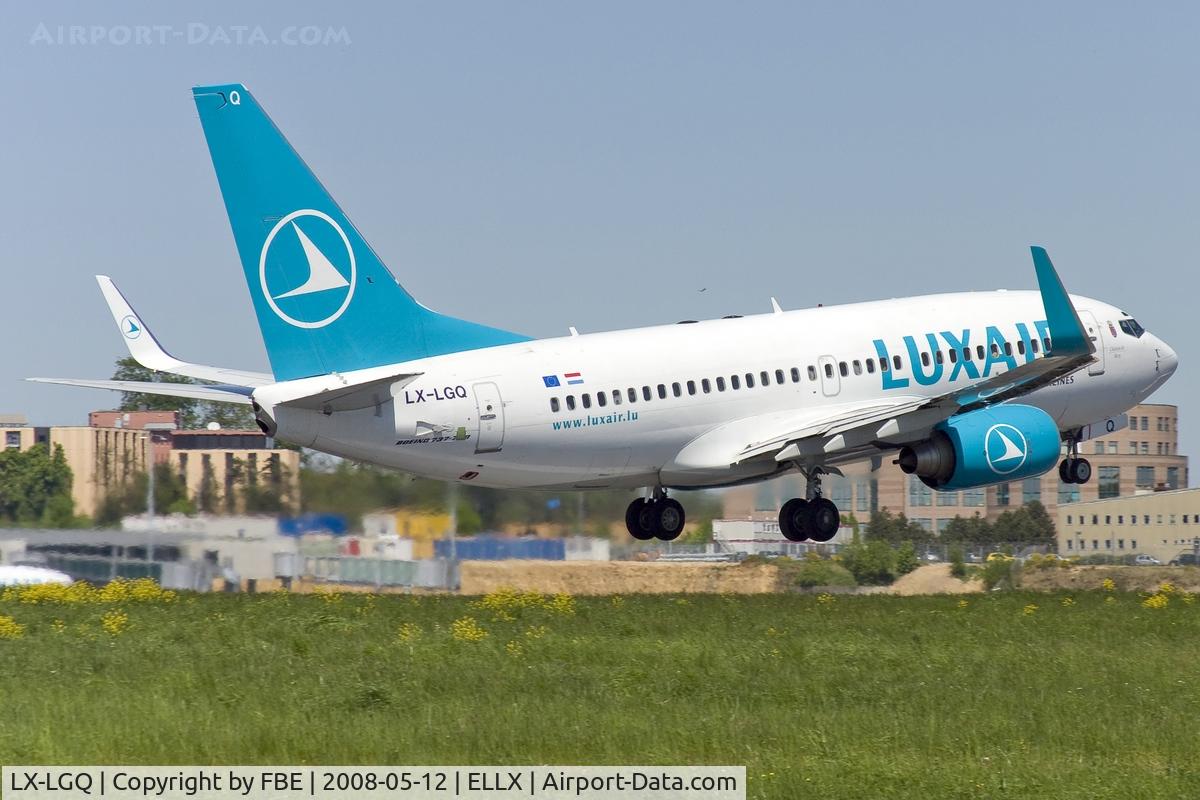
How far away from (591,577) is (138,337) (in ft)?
42.5

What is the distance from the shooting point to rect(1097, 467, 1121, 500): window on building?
109 meters

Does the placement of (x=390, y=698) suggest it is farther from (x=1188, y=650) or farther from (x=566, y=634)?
(x=1188, y=650)

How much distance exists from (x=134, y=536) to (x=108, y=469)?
1858 mm

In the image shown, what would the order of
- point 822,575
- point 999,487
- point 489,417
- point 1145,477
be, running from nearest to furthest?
point 489,417
point 822,575
point 999,487
point 1145,477

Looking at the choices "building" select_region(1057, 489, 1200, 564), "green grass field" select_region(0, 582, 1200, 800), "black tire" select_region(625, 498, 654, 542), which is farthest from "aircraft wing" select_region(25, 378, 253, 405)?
"building" select_region(1057, 489, 1200, 564)

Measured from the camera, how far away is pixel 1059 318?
124ft

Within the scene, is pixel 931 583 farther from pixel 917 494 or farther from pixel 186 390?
pixel 186 390

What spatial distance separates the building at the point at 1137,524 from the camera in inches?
2776

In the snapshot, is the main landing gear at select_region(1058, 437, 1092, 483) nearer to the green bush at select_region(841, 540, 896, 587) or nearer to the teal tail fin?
the green bush at select_region(841, 540, 896, 587)

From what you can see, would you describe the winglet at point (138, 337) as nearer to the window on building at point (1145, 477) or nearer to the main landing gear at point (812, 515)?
the main landing gear at point (812, 515)

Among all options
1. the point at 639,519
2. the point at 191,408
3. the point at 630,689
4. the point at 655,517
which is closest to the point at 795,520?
the point at 655,517

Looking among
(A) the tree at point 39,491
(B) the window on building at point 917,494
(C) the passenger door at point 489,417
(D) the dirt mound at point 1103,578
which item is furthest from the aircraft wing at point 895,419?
(B) the window on building at point 917,494

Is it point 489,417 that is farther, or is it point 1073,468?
point 1073,468

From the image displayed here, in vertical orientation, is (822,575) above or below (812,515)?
below
